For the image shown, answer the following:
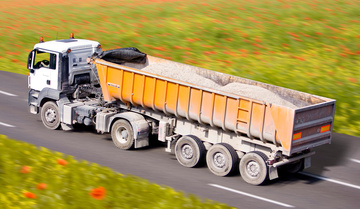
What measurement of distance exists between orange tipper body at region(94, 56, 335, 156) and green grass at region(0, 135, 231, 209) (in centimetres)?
383

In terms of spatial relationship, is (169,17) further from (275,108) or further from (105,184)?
(105,184)

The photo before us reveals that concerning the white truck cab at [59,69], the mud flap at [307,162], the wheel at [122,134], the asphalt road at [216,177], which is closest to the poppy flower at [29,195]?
the asphalt road at [216,177]

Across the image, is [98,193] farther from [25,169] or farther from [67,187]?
[25,169]

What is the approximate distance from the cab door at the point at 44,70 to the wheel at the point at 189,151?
4535mm

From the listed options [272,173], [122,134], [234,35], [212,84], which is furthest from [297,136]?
[234,35]

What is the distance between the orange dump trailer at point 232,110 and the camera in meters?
12.2

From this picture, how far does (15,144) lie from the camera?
9.84 meters

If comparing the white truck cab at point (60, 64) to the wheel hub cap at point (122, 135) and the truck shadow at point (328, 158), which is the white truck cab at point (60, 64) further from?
the truck shadow at point (328, 158)

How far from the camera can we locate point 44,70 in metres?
16.2

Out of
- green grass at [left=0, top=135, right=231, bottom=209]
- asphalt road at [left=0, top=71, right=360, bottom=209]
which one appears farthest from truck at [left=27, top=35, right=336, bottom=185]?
green grass at [left=0, top=135, right=231, bottom=209]

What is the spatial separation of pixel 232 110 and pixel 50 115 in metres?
6.48

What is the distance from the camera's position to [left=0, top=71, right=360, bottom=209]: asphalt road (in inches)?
483

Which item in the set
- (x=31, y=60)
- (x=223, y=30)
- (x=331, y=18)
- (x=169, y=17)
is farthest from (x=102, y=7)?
(x=31, y=60)

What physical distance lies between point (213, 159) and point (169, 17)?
691 inches
